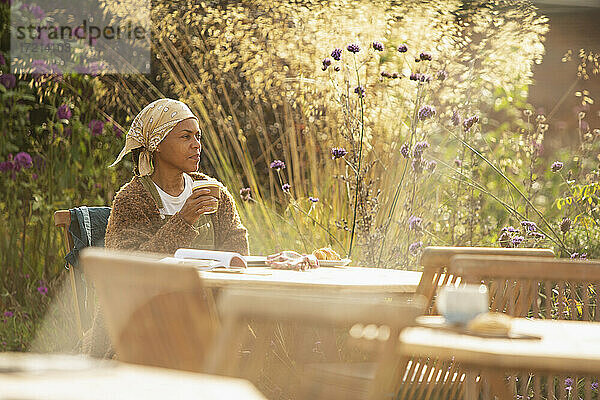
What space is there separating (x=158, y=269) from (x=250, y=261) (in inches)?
49.9

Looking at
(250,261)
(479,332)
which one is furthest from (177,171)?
(479,332)

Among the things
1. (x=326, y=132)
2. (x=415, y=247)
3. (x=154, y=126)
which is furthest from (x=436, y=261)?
(x=326, y=132)

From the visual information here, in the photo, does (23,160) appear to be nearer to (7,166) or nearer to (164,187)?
(7,166)

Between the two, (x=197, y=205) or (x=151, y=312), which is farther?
(x=197, y=205)

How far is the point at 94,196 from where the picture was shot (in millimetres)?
5129

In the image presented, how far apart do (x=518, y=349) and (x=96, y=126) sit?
13.3 ft

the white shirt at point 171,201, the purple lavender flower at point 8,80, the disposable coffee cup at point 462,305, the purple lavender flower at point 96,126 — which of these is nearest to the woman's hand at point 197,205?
the white shirt at point 171,201

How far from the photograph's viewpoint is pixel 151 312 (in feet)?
5.77

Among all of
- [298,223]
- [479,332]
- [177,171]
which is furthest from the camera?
[298,223]

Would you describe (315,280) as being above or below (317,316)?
below

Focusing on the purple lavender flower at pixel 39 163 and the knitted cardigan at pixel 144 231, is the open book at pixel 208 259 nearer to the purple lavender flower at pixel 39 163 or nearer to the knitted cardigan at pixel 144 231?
the knitted cardigan at pixel 144 231

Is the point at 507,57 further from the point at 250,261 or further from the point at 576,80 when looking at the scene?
the point at 250,261

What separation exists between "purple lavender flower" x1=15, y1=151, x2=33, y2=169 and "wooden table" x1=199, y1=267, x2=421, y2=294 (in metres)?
2.82

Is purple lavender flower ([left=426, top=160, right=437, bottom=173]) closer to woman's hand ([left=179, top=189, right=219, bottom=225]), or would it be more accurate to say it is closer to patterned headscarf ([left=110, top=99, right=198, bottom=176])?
patterned headscarf ([left=110, top=99, right=198, bottom=176])
